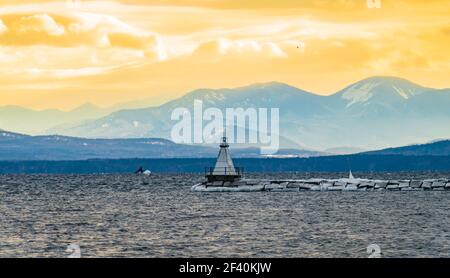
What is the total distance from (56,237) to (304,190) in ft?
298

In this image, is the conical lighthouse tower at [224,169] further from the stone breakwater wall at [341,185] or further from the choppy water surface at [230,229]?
the choppy water surface at [230,229]

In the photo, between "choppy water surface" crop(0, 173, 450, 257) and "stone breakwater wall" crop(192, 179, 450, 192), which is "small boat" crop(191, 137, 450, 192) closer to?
"stone breakwater wall" crop(192, 179, 450, 192)

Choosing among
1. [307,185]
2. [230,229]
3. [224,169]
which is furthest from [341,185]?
[230,229]

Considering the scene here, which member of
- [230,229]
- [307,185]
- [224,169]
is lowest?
[230,229]

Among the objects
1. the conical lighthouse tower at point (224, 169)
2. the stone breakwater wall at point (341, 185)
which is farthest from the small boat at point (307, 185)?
the conical lighthouse tower at point (224, 169)

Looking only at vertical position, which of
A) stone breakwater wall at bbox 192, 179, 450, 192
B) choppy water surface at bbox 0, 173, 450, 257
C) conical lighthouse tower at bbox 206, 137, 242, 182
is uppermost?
conical lighthouse tower at bbox 206, 137, 242, 182

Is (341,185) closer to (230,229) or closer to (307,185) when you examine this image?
(307,185)

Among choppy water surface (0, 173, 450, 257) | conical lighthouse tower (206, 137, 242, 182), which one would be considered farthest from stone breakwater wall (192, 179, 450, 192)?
choppy water surface (0, 173, 450, 257)

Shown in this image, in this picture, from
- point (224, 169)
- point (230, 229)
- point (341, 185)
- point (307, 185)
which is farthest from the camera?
point (307, 185)

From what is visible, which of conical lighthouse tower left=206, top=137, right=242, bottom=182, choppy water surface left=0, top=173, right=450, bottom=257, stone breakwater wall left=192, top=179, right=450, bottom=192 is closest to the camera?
choppy water surface left=0, top=173, right=450, bottom=257

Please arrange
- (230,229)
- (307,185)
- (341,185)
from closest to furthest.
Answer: (230,229) → (341,185) → (307,185)
